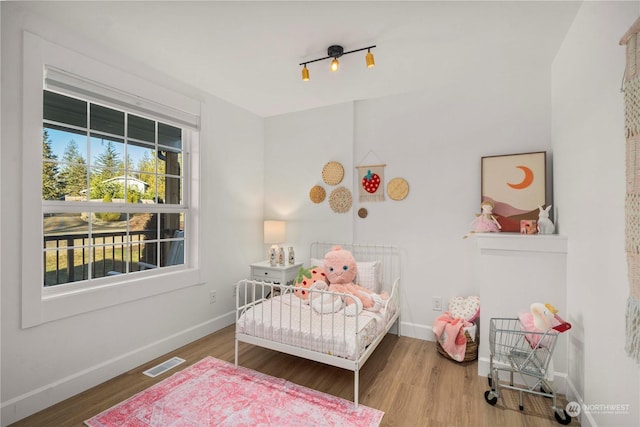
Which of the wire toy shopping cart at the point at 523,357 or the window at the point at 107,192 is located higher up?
the window at the point at 107,192

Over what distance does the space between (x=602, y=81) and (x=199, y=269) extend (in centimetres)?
334

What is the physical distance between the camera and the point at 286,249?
12.6ft

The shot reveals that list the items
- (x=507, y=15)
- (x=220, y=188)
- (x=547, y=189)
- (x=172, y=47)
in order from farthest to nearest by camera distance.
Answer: (x=220, y=188), (x=547, y=189), (x=172, y=47), (x=507, y=15)

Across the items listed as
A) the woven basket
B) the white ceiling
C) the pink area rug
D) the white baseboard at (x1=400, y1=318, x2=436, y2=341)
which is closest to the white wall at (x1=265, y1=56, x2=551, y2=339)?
the white baseboard at (x1=400, y1=318, x2=436, y2=341)

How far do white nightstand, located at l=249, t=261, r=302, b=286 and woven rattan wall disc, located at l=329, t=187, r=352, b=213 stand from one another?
0.81 m

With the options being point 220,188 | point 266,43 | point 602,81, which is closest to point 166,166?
point 220,188

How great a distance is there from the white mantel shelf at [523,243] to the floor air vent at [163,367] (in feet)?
8.86

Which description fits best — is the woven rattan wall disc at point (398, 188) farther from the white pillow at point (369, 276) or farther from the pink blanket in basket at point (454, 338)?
the pink blanket in basket at point (454, 338)

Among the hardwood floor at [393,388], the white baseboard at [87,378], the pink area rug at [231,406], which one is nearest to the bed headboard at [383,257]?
the hardwood floor at [393,388]

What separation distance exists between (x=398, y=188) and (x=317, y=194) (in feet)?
3.17

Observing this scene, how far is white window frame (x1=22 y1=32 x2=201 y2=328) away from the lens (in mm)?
1895

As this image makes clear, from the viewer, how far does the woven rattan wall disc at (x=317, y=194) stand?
11.8 feet

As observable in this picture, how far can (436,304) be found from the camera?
302cm

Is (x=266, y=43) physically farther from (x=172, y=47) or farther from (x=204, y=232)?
(x=204, y=232)
